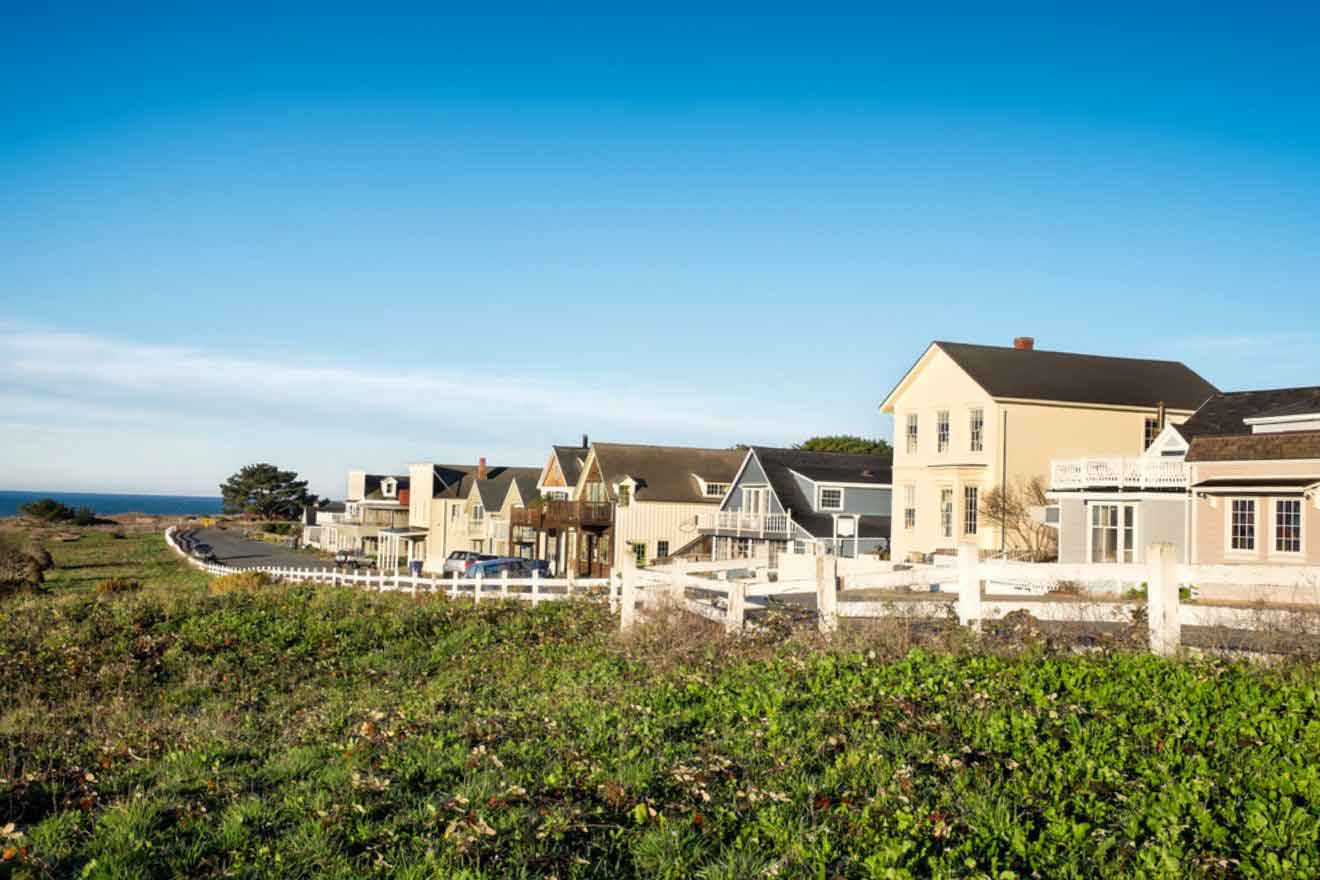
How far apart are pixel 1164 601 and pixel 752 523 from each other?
36900 mm

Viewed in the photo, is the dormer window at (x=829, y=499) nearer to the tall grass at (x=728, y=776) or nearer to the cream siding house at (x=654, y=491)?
the cream siding house at (x=654, y=491)

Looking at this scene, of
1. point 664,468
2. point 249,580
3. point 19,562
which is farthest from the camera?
point 664,468

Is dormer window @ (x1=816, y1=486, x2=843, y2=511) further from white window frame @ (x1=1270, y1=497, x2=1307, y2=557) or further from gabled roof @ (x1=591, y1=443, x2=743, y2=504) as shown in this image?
white window frame @ (x1=1270, y1=497, x2=1307, y2=557)

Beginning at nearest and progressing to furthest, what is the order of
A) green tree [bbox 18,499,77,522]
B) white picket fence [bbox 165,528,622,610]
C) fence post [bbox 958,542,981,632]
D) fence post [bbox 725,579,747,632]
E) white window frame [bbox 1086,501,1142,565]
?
fence post [bbox 958,542,981,632] < fence post [bbox 725,579,747,632] < white picket fence [bbox 165,528,622,610] < white window frame [bbox 1086,501,1142,565] < green tree [bbox 18,499,77,522]

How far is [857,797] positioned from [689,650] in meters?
6.58

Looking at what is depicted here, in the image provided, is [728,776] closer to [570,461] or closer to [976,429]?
[976,429]

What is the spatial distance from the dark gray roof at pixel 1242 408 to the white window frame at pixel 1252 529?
3342mm

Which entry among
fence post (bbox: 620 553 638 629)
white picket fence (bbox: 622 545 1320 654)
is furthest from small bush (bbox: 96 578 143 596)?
white picket fence (bbox: 622 545 1320 654)

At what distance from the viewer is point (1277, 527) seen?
88.5 ft

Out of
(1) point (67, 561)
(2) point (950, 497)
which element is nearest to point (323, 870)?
(2) point (950, 497)

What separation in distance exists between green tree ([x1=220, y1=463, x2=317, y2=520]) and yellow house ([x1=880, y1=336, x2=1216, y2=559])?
115 m

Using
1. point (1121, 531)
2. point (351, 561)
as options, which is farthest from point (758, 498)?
point (351, 561)

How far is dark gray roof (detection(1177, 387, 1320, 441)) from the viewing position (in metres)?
29.9

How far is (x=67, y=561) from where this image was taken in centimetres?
6294
